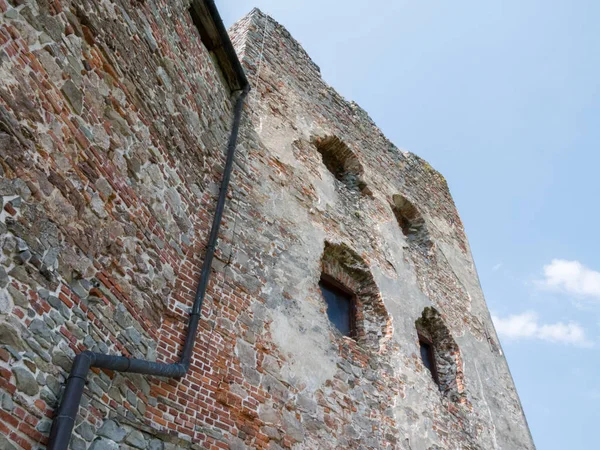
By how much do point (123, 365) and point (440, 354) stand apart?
640 centimetres

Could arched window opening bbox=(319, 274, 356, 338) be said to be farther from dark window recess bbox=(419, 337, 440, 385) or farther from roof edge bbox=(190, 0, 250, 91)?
roof edge bbox=(190, 0, 250, 91)

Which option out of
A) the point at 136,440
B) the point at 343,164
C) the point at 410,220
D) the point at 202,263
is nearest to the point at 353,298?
the point at 202,263

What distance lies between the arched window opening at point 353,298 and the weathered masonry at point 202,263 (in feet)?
0.11

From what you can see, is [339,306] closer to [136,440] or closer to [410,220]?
[136,440]

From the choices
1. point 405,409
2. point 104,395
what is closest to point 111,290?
point 104,395

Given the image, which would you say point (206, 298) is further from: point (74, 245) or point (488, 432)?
→ point (488, 432)

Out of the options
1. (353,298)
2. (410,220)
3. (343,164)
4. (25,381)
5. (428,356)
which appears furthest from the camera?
(410,220)

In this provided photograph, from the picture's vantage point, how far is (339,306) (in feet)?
24.8

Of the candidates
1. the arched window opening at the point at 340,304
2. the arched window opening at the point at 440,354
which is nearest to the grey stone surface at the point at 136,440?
the arched window opening at the point at 340,304

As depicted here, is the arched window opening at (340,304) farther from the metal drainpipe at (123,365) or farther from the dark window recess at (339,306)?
the metal drainpipe at (123,365)

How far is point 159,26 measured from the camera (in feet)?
19.2

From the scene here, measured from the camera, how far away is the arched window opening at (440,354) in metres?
8.50

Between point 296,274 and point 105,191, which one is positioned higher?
point 296,274

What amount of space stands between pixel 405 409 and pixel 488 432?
223 cm
